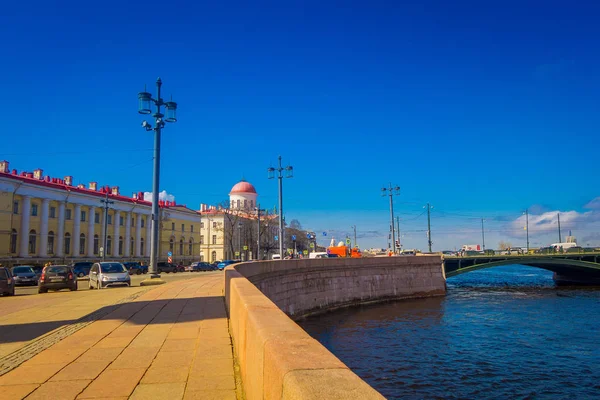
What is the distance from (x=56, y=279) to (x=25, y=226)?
33437mm

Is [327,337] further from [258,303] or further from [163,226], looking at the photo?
[163,226]

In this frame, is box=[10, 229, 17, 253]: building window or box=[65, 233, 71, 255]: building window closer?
box=[10, 229, 17, 253]: building window

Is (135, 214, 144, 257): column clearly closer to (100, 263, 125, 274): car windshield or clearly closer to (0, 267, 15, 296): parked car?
(100, 263, 125, 274): car windshield

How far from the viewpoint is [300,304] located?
28516 mm

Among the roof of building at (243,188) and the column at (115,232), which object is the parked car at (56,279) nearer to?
the column at (115,232)

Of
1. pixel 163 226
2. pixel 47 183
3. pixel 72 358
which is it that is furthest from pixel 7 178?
pixel 72 358

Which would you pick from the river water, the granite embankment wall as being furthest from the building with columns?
the river water

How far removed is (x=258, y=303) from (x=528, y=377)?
497 inches

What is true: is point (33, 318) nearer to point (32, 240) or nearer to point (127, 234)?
point (32, 240)

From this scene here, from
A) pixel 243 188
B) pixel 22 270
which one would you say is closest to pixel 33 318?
pixel 22 270

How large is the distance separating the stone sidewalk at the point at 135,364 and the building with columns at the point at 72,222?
36.2 meters

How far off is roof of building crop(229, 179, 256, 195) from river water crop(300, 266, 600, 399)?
7116 cm

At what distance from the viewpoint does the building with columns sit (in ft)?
161

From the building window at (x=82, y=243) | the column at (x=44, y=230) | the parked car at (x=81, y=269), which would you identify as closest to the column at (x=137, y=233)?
the building window at (x=82, y=243)
